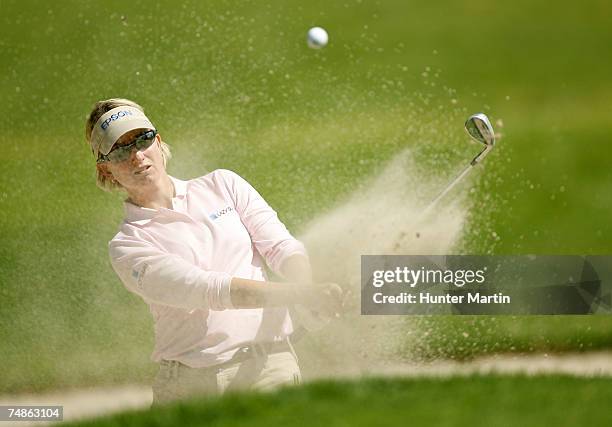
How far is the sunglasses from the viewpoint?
9.28 ft

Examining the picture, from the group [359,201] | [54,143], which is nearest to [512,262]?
[359,201]

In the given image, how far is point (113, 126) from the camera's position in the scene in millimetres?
2824

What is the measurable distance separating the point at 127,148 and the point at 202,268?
1.40ft

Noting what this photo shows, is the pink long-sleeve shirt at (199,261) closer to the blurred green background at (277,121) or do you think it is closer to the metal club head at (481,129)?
the blurred green background at (277,121)

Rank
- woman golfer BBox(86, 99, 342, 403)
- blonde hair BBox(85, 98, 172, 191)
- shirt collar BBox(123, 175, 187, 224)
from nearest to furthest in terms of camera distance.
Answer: woman golfer BBox(86, 99, 342, 403) < shirt collar BBox(123, 175, 187, 224) < blonde hair BBox(85, 98, 172, 191)

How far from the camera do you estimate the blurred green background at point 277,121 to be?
3301mm

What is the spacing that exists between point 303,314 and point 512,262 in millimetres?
853

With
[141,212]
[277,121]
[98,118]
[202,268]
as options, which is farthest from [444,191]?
[98,118]

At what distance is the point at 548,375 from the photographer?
107 inches

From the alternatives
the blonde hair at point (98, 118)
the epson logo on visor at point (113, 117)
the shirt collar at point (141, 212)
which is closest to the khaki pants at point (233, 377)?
the shirt collar at point (141, 212)

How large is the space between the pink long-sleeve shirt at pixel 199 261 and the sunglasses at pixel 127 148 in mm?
146

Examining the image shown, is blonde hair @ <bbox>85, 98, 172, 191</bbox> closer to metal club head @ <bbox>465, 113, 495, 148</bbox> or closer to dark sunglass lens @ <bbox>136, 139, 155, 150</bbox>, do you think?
dark sunglass lens @ <bbox>136, 139, 155, 150</bbox>

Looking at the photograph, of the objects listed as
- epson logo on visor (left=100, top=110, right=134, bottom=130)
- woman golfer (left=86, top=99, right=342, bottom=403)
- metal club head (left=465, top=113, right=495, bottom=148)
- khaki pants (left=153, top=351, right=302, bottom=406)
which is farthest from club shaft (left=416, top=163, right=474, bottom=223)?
epson logo on visor (left=100, top=110, right=134, bottom=130)

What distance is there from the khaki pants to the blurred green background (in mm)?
624
